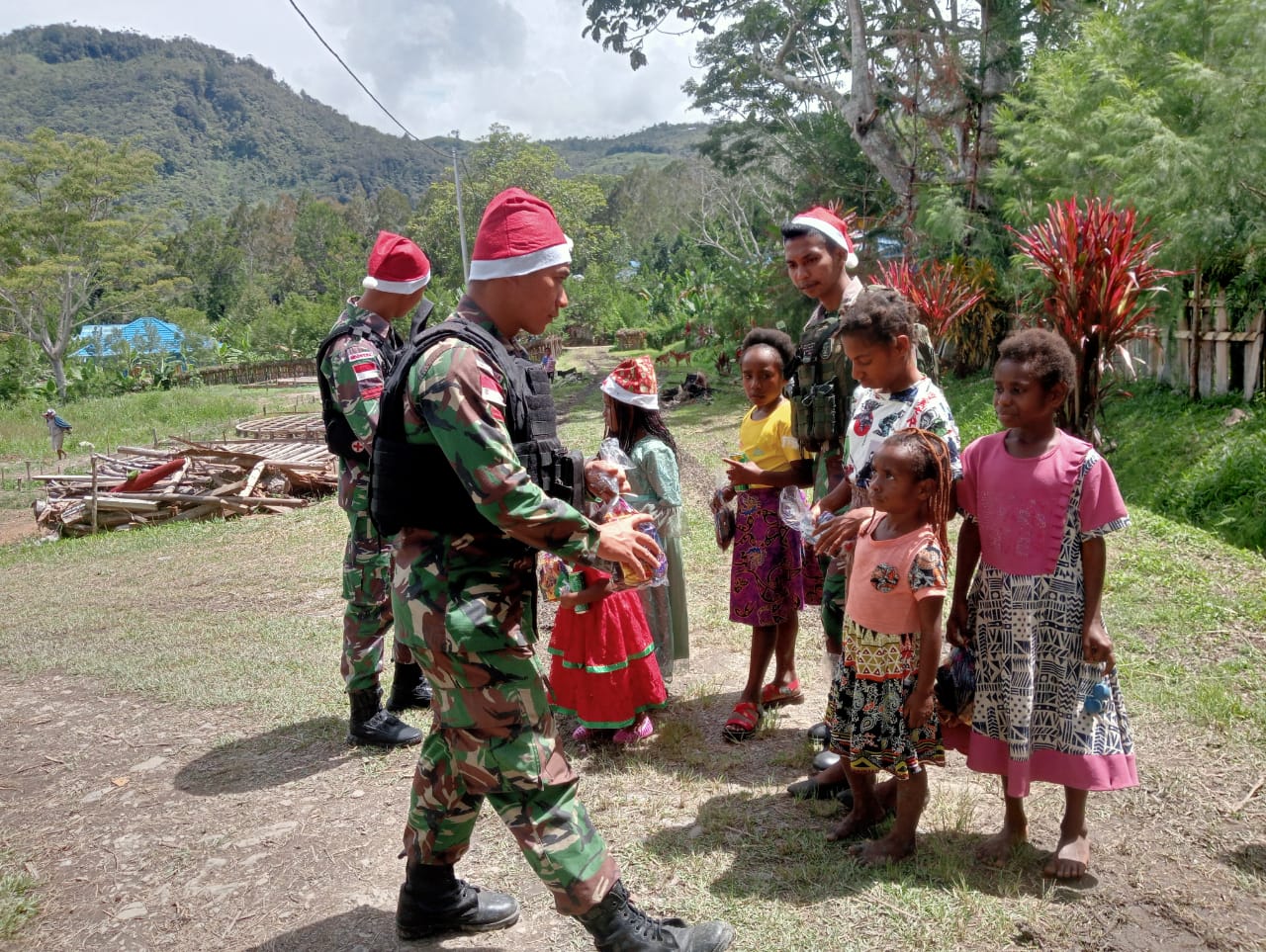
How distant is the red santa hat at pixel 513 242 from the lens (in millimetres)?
2547

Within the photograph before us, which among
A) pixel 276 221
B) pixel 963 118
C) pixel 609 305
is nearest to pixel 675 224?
pixel 609 305

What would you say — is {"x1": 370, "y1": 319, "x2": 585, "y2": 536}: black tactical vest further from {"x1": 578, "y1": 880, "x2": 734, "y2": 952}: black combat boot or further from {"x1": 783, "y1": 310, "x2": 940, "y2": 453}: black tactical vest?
{"x1": 783, "y1": 310, "x2": 940, "y2": 453}: black tactical vest

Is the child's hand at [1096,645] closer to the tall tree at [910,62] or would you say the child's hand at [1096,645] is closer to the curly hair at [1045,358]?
the curly hair at [1045,358]

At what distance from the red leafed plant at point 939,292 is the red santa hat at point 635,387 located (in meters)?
9.89

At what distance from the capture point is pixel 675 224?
63.9 meters

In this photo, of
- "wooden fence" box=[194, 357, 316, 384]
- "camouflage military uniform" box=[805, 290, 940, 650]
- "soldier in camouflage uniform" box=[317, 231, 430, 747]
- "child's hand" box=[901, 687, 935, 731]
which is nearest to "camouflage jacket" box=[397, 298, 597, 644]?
"child's hand" box=[901, 687, 935, 731]

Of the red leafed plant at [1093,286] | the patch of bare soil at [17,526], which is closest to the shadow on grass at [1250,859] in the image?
the red leafed plant at [1093,286]

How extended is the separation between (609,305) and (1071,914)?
4211cm

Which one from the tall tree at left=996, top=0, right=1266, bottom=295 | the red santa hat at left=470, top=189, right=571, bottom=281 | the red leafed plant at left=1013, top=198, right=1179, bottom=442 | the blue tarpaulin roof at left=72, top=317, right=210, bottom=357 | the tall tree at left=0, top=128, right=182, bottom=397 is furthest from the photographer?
the blue tarpaulin roof at left=72, top=317, right=210, bottom=357

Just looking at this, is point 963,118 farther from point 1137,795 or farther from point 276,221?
point 276,221

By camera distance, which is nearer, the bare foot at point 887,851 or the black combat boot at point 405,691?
the bare foot at point 887,851

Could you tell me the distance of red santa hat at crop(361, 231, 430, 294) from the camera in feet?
14.0

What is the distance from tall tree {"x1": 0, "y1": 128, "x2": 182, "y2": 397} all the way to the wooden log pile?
78.2 ft

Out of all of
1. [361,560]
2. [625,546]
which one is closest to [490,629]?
[625,546]
